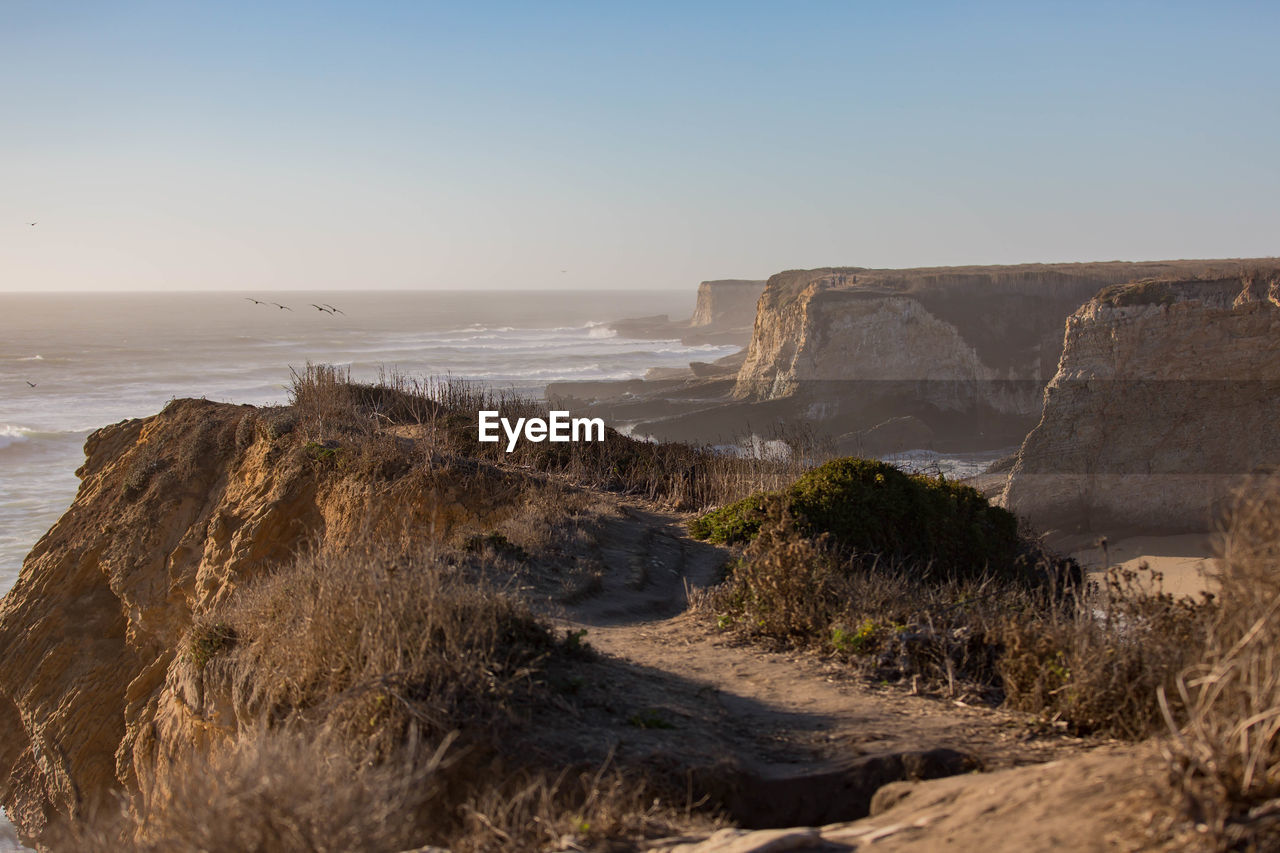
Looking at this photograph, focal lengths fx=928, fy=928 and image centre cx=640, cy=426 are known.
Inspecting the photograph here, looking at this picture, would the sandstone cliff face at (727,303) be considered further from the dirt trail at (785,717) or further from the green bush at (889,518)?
the dirt trail at (785,717)

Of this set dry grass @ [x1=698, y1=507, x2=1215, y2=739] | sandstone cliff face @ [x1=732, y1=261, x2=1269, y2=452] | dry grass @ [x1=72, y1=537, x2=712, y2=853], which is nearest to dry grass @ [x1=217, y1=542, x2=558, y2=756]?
dry grass @ [x1=72, y1=537, x2=712, y2=853]

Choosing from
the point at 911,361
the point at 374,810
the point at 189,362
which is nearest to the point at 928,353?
the point at 911,361

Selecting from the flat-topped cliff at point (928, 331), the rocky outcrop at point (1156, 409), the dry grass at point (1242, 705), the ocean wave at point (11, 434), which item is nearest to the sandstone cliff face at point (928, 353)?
the flat-topped cliff at point (928, 331)

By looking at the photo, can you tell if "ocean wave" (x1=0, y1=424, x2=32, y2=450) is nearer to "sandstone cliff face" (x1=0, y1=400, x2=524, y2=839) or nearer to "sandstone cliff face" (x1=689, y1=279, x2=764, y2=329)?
"sandstone cliff face" (x1=0, y1=400, x2=524, y2=839)

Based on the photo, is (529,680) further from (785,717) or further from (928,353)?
(928,353)

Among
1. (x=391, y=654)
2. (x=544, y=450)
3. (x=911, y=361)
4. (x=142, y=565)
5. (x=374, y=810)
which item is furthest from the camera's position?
(x=911, y=361)

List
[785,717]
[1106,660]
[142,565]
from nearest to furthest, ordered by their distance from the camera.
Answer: [1106,660]
[785,717]
[142,565]
